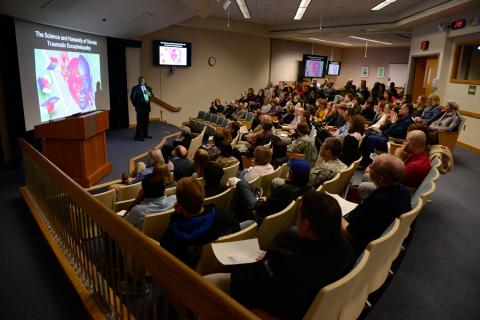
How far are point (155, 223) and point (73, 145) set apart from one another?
3.07 meters

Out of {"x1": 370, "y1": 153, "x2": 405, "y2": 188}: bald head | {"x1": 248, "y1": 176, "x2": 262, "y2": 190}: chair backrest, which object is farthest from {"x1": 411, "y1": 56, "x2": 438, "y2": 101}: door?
{"x1": 370, "y1": 153, "x2": 405, "y2": 188}: bald head

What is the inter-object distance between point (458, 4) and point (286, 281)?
816 cm

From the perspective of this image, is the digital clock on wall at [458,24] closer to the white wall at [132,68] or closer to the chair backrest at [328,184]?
the chair backrest at [328,184]

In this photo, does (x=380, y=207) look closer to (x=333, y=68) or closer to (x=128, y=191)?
(x=128, y=191)

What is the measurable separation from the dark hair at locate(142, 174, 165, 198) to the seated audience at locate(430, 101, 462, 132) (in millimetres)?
5423

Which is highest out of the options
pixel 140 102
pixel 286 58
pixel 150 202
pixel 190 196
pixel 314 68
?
pixel 286 58

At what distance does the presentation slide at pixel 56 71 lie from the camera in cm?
560

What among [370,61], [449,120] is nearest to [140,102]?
[449,120]

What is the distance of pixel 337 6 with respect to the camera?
31.5ft

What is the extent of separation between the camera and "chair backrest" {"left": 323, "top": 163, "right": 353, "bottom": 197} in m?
3.06

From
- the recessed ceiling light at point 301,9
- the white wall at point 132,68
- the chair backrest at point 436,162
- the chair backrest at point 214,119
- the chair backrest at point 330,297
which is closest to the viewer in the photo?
the chair backrest at point 330,297

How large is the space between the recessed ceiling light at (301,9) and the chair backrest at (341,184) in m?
7.14

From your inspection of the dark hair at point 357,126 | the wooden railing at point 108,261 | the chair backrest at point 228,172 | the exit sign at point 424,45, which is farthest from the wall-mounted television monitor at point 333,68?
the wooden railing at point 108,261

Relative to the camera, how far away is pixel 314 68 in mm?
15938
